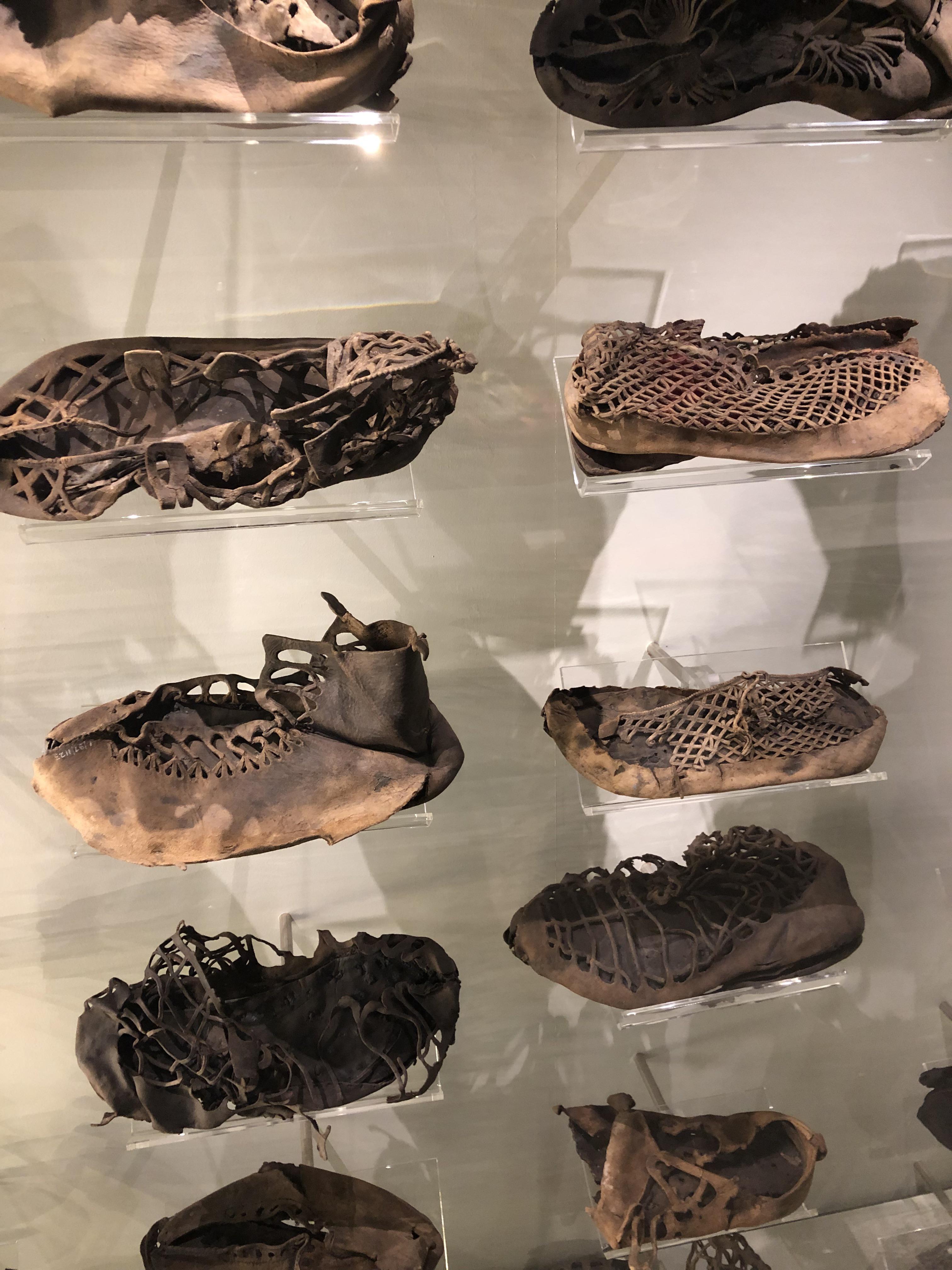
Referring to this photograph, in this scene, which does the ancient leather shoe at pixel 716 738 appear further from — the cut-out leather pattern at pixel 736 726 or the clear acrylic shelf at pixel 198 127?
the clear acrylic shelf at pixel 198 127

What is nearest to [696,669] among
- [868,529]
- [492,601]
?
[492,601]

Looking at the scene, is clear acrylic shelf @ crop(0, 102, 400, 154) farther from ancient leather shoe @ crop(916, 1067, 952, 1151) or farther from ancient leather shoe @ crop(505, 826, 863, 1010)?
ancient leather shoe @ crop(916, 1067, 952, 1151)

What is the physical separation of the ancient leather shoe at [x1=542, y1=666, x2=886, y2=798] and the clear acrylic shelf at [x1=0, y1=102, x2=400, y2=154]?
0.72 meters

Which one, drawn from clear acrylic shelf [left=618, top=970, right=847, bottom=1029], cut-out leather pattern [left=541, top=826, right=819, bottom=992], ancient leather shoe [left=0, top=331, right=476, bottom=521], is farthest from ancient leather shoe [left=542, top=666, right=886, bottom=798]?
ancient leather shoe [left=0, top=331, right=476, bottom=521]

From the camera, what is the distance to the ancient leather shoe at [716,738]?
3.84 ft

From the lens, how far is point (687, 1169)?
127 centimetres

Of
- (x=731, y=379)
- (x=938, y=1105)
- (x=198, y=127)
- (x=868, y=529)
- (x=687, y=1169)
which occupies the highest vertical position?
(x=198, y=127)

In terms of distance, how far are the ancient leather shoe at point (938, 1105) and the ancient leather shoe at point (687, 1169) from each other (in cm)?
48

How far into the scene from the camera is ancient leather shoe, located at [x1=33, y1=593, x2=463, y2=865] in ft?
3.13

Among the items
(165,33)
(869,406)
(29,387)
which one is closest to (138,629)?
(29,387)

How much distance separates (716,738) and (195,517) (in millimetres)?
715

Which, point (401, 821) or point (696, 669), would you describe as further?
point (696, 669)

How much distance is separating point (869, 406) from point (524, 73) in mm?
615

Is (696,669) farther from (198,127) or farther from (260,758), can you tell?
(198,127)
